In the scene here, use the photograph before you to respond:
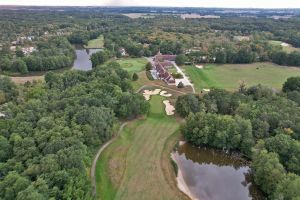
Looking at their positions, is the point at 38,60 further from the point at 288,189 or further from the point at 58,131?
the point at 288,189

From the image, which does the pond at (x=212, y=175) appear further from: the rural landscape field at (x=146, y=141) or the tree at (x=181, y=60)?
the tree at (x=181, y=60)

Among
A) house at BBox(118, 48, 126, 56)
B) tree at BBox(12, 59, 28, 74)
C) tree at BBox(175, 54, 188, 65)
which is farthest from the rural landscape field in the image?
house at BBox(118, 48, 126, 56)

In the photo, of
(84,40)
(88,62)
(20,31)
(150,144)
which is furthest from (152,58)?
(20,31)

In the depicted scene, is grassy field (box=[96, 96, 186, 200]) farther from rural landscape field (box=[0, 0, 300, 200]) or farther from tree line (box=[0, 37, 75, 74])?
tree line (box=[0, 37, 75, 74])

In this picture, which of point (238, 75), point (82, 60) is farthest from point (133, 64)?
point (238, 75)

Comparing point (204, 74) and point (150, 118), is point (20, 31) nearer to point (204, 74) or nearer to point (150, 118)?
point (204, 74)

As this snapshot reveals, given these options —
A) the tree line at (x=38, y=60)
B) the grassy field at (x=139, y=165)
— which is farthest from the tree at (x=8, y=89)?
the grassy field at (x=139, y=165)
